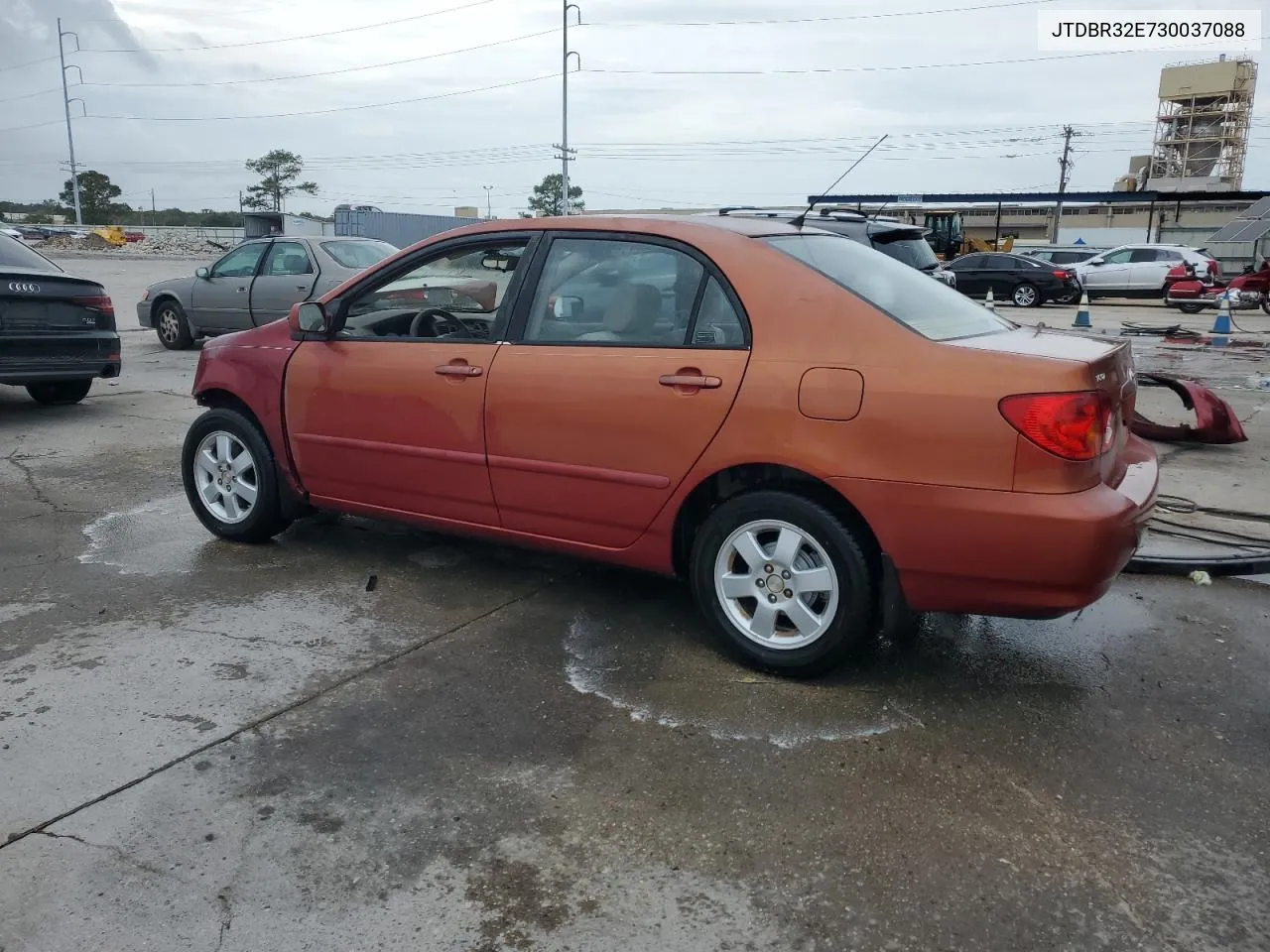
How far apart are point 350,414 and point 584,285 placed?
132cm

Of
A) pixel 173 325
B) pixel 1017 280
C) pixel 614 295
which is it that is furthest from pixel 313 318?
pixel 1017 280

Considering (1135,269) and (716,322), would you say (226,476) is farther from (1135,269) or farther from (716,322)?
(1135,269)

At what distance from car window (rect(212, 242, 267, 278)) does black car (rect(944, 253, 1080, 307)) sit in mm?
17163

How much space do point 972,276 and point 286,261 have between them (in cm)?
1799

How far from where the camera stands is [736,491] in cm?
373

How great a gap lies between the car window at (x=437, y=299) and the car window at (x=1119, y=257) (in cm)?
2612

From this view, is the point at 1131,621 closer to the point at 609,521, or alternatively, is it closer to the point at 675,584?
the point at 675,584

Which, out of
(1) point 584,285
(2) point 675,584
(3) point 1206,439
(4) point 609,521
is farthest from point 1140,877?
(3) point 1206,439

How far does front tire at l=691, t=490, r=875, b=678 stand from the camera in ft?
11.4

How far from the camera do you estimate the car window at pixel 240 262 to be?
12906mm

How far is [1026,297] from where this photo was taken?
2461cm

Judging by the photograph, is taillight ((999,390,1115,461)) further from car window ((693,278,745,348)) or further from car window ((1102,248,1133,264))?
car window ((1102,248,1133,264))

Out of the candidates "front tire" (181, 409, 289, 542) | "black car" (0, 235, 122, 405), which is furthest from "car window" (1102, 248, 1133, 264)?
"front tire" (181, 409, 289, 542)

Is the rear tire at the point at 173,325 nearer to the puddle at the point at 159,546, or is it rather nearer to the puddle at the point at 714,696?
the puddle at the point at 159,546
